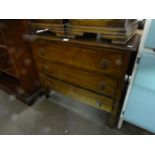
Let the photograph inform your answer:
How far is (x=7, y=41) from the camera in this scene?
120cm

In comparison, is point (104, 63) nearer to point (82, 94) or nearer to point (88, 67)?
point (88, 67)

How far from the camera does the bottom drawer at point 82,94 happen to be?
1128mm

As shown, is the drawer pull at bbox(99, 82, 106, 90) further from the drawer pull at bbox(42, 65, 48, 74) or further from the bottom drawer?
the drawer pull at bbox(42, 65, 48, 74)

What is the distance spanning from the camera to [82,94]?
1217 mm

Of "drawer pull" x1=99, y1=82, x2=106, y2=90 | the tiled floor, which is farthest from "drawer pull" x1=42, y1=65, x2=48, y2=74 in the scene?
"drawer pull" x1=99, y1=82, x2=106, y2=90

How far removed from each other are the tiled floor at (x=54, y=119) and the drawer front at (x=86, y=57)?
60 centimetres

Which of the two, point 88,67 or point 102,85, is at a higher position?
point 88,67

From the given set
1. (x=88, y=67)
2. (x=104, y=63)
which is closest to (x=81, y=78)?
(x=88, y=67)

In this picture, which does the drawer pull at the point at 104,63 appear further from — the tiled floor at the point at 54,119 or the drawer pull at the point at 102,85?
the tiled floor at the point at 54,119

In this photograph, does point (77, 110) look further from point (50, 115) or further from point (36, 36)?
point (36, 36)

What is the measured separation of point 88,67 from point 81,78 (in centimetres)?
14

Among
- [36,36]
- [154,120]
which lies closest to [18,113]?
[36,36]

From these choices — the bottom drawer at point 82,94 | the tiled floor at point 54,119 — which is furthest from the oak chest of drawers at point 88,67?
the tiled floor at point 54,119
